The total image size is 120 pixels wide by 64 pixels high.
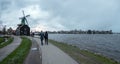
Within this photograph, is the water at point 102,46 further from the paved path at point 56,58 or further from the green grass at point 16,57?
the green grass at point 16,57

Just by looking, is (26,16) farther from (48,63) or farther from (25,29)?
(48,63)

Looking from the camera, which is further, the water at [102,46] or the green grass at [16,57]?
the water at [102,46]

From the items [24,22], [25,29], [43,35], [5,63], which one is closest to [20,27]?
[25,29]

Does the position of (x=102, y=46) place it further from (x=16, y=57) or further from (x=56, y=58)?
(x=56, y=58)

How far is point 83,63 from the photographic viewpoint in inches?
679

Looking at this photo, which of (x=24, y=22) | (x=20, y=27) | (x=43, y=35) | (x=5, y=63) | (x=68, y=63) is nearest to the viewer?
(x=68, y=63)

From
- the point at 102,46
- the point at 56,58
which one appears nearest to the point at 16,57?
the point at 56,58

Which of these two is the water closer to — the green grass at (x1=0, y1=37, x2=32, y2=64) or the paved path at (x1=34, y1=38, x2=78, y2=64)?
A: the paved path at (x1=34, y1=38, x2=78, y2=64)

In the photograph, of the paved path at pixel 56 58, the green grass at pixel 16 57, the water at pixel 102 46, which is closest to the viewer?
the paved path at pixel 56 58

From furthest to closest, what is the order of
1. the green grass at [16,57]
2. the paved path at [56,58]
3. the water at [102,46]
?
1. the water at [102,46]
2. the green grass at [16,57]
3. the paved path at [56,58]

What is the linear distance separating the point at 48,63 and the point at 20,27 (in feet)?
329

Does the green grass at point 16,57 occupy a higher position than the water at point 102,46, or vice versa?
the green grass at point 16,57

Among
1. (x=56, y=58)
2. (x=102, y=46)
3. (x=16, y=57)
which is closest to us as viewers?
(x=56, y=58)

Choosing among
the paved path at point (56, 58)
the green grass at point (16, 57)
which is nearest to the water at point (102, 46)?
→ the paved path at point (56, 58)
